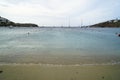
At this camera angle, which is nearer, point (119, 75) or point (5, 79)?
point (5, 79)

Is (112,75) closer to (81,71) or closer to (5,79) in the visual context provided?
(81,71)

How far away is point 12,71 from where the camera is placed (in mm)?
9383

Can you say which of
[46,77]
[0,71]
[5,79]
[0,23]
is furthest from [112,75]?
[0,23]

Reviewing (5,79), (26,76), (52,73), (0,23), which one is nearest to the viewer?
(5,79)

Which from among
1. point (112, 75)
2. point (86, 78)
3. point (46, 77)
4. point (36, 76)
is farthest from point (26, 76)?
point (112, 75)

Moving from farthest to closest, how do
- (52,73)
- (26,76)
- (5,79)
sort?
1. (52,73)
2. (26,76)
3. (5,79)

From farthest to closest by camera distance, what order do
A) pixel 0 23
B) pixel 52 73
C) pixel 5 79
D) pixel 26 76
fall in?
1. pixel 0 23
2. pixel 52 73
3. pixel 26 76
4. pixel 5 79

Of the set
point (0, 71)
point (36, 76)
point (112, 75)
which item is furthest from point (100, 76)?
point (0, 71)

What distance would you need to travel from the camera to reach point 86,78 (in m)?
8.28

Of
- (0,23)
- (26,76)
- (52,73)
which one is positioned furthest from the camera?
(0,23)

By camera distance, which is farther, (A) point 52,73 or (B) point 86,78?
(A) point 52,73

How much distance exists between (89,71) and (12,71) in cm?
465

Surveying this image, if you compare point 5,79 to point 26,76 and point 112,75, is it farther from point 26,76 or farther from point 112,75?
point 112,75

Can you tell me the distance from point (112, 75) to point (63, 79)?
2.90 m
